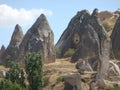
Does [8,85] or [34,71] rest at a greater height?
[34,71]

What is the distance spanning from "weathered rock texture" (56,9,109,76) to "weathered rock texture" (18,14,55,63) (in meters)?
3.47

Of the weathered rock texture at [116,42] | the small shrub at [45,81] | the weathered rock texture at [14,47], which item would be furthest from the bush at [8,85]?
the weathered rock texture at [116,42]

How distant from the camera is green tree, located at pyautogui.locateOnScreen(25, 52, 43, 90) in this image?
52284 millimetres

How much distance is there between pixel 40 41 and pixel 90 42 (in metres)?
6.81

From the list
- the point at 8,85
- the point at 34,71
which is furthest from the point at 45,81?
the point at 8,85

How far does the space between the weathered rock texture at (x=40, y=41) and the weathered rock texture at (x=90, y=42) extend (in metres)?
3.47

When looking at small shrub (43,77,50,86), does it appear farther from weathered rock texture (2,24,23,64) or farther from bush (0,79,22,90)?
weathered rock texture (2,24,23,64)

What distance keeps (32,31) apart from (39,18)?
2.15 meters

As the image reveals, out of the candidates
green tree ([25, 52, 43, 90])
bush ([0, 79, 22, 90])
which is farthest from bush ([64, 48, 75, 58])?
bush ([0, 79, 22, 90])

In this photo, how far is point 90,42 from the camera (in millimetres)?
64688

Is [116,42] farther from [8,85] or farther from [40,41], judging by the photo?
[8,85]

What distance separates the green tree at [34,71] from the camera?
52284 mm

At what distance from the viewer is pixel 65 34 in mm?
77875

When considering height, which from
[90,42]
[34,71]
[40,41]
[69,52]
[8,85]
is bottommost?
[8,85]
